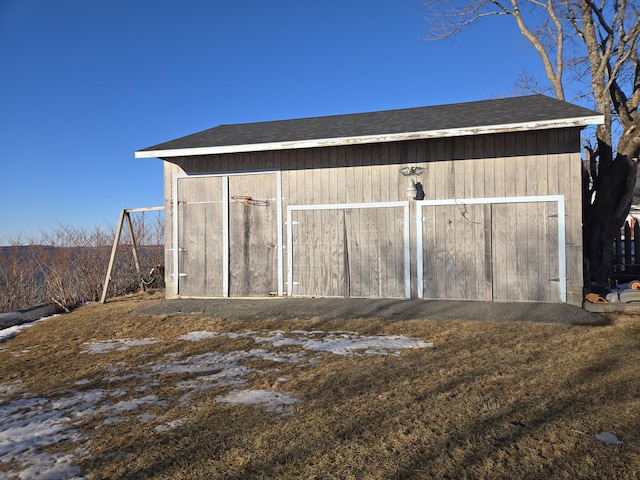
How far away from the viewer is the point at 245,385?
3771 mm

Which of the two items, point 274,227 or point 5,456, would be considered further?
point 274,227

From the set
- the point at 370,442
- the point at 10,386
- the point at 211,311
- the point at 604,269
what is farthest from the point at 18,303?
the point at 604,269

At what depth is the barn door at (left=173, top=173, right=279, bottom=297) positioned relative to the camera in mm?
8422

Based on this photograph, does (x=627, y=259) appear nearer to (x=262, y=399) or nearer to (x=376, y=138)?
(x=376, y=138)

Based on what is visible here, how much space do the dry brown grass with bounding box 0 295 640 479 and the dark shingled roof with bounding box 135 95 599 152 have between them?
3566 mm

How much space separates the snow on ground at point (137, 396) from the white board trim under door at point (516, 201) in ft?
8.00

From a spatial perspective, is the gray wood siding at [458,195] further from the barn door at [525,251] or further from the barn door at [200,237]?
the barn door at [200,237]

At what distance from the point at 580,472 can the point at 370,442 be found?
1120mm

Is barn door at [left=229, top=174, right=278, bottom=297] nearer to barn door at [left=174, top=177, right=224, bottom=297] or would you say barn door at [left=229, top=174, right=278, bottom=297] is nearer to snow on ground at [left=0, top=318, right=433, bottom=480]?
barn door at [left=174, top=177, right=224, bottom=297]

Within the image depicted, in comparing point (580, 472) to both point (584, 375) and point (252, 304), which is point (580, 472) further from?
point (252, 304)

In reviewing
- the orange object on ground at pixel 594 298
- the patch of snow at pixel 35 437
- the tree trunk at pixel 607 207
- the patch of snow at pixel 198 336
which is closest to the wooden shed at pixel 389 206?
the orange object on ground at pixel 594 298

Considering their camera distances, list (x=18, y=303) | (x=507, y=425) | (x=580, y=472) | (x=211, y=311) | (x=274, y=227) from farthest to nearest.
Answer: (x=18, y=303), (x=274, y=227), (x=211, y=311), (x=507, y=425), (x=580, y=472)

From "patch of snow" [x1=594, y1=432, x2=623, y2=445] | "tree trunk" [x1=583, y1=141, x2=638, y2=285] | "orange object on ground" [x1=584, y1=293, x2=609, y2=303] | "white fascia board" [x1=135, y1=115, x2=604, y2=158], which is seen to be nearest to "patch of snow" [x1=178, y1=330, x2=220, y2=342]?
"white fascia board" [x1=135, y1=115, x2=604, y2=158]

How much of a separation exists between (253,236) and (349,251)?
6.20 feet
